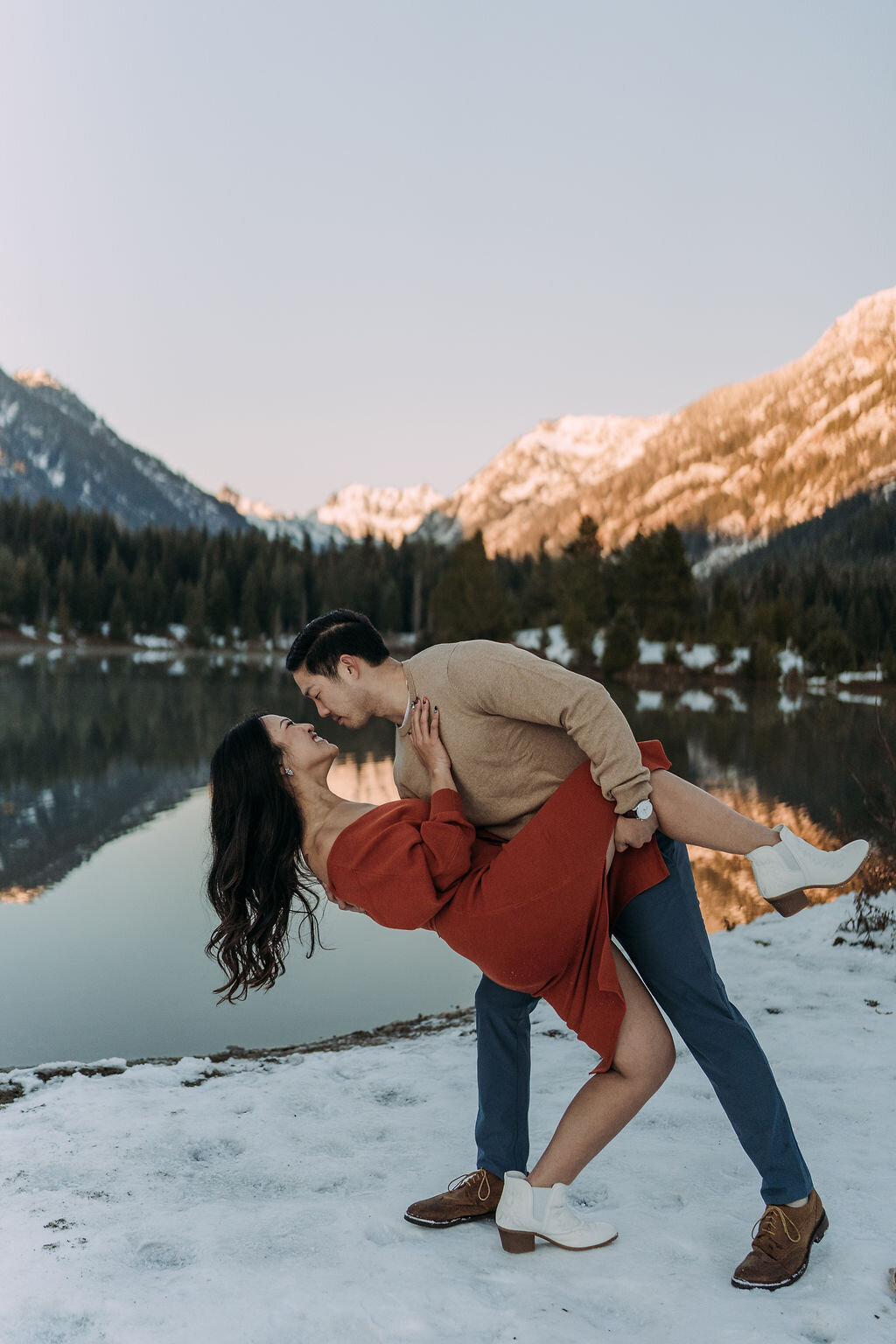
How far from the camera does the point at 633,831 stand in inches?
104

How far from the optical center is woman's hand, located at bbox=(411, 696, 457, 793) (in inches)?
109

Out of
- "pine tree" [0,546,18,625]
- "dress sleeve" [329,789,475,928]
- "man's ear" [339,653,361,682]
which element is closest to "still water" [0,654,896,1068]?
"dress sleeve" [329,789,475,928]

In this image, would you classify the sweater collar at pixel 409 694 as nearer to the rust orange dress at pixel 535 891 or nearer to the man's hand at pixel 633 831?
the rust orange dress at pixel 535 891

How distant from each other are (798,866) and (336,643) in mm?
1452

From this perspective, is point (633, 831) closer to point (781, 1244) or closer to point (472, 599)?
point (781, 1244)

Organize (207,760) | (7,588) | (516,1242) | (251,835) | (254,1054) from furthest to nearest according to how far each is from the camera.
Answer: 1. (7,588)
2. (207,760)
3. (254,1054)
4. (251,835)
5. (516,1242)

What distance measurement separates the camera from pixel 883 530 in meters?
161

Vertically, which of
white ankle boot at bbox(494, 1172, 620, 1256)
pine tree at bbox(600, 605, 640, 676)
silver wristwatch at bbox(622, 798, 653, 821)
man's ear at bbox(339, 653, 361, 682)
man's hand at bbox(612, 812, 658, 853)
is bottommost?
white ankle boot at bbox(494, 1172, 620, 1256)

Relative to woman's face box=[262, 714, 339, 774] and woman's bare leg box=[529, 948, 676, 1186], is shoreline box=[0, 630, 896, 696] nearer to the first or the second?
woman's face box=[262, 714, 339, 774]

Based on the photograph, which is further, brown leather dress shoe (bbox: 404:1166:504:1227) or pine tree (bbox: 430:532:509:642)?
pine tree (bbox: 430:532:509:642)

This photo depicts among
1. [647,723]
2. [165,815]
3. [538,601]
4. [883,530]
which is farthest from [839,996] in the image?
[883,530]

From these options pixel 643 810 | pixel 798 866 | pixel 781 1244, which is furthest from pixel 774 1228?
pixel 643 810

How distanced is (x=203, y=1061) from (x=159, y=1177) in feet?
5.82

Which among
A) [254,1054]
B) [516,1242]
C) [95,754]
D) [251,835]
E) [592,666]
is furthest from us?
[592,666]
